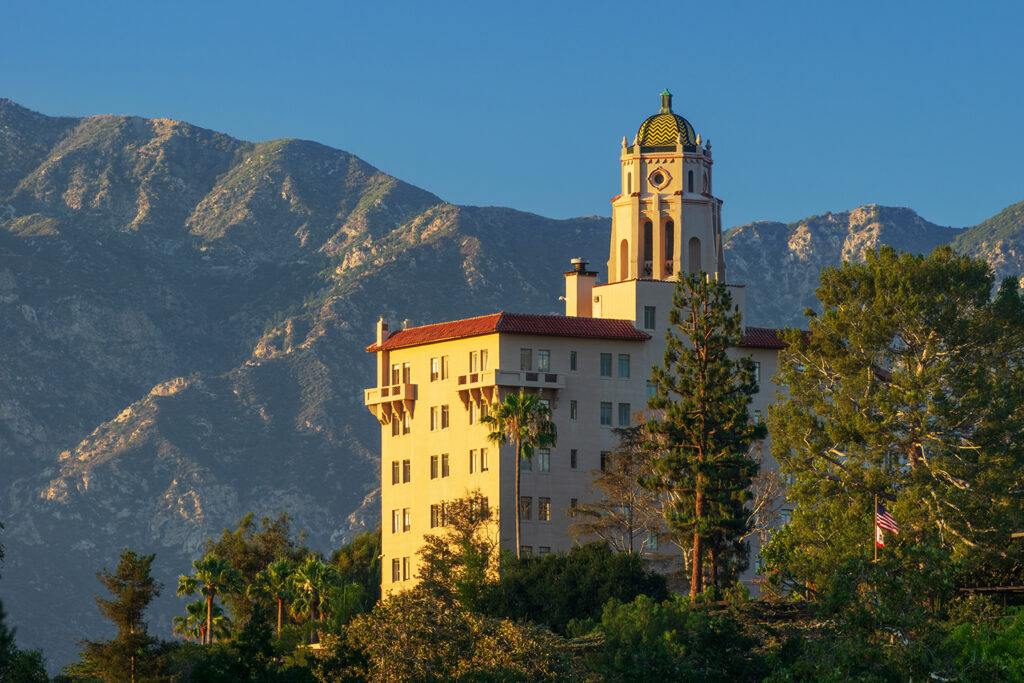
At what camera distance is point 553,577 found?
115m

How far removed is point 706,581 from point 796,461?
1399 cm

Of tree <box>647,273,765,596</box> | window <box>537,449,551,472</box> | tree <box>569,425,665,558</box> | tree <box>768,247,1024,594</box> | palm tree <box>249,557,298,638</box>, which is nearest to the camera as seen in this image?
tree <box>768,247,1024,594</box>

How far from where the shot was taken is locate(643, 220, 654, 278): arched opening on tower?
14825 cm

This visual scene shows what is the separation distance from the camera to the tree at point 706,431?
105 meters

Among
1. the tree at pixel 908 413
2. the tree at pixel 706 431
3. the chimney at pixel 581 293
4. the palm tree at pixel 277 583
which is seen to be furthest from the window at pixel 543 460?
the tree at pixel 908 413

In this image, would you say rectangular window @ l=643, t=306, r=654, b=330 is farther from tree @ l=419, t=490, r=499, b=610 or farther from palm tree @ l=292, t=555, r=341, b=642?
palm tree @ l=292, t=555, r=341, b=642

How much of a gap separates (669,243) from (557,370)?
19550mm

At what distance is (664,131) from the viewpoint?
152625mm

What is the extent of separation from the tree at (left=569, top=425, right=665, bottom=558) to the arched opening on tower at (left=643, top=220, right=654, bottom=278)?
21.8m

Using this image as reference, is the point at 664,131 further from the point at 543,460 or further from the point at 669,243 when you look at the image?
the point at 543,460

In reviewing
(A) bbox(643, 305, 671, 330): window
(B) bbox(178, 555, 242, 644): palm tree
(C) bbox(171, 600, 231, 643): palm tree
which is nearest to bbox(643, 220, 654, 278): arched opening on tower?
(A) bbox(643, 305, 671, 330): window

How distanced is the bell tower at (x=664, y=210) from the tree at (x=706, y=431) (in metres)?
36.1

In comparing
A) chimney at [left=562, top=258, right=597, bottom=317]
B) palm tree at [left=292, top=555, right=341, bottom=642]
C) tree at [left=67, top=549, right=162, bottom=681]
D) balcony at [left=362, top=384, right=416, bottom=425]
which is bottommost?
tree at [left=67, top=549, right=162, bottom=681]

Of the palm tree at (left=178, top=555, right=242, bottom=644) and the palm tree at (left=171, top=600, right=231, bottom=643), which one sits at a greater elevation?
the palm tree at (left=178, top=555, right=242, bottom=644)
